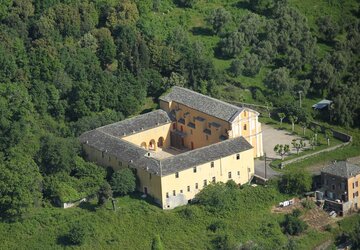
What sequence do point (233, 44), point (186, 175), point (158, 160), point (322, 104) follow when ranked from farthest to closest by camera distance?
point (233, 44)
point (322, 104)
point (186, 175)
point (158, 160)

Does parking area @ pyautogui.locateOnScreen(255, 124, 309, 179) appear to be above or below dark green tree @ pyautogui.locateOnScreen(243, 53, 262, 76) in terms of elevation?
below

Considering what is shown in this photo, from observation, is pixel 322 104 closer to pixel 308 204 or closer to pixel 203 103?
pixel 203 103

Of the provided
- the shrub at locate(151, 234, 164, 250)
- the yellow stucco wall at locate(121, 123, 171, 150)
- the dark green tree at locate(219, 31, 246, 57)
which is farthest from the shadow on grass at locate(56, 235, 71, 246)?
the dark green tree at locate(219, 31, 246, 57)

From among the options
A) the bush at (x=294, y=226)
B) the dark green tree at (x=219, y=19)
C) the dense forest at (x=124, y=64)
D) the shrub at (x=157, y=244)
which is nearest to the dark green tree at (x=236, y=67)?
the dense forest at (x=124, y=64)

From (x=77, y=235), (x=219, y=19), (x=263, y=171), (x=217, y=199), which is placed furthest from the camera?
(x=219, y=19)

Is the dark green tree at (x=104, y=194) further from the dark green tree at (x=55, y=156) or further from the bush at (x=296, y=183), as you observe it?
the bush at (x=296, y=183)

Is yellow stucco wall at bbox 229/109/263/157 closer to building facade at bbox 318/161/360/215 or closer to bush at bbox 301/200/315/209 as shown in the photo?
building facade at bbox 318/161/360/215

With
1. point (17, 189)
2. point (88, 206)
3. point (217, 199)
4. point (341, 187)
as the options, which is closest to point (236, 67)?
point (341, 187)
